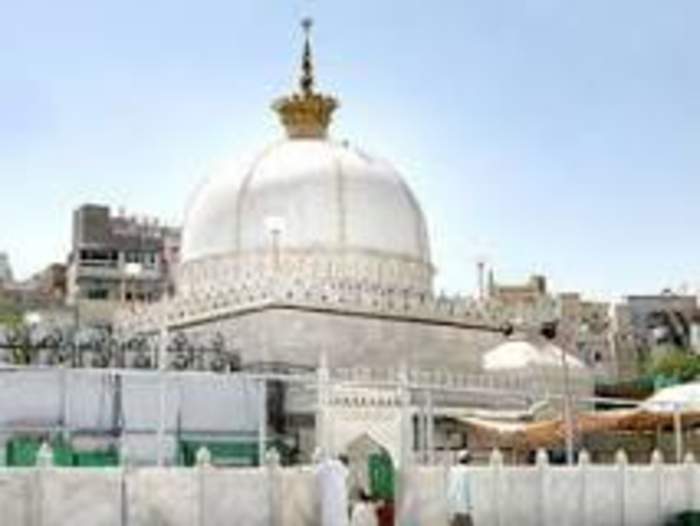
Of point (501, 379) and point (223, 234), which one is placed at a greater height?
point (223, 234)

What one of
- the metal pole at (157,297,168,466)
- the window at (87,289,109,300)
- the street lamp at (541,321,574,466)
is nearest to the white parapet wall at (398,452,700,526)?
the street lamp at (541,321,574,466)

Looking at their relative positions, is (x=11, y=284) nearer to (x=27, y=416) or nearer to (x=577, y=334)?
(x=577, y=334)

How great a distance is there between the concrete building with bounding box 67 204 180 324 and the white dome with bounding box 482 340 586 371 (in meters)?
47.8

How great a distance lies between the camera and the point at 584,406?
3553cm

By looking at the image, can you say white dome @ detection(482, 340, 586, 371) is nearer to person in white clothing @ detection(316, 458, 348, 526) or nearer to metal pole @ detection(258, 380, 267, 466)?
metal pole @ detection(258, 380, 267, 466)

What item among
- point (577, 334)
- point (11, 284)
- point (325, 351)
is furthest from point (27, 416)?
point (11, 284)

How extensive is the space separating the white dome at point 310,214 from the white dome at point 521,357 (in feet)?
12.6

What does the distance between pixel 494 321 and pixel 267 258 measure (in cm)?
678

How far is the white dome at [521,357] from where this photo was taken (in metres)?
36.9

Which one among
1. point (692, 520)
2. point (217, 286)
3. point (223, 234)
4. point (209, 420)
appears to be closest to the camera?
point (692, 520)

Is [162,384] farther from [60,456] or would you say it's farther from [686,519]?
[686,519]

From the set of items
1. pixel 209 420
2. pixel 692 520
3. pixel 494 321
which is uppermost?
pixel 494 321

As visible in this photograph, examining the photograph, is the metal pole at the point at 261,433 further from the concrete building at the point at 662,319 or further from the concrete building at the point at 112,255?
the concrete building at the point at 112,255

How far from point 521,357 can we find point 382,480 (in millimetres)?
16998
